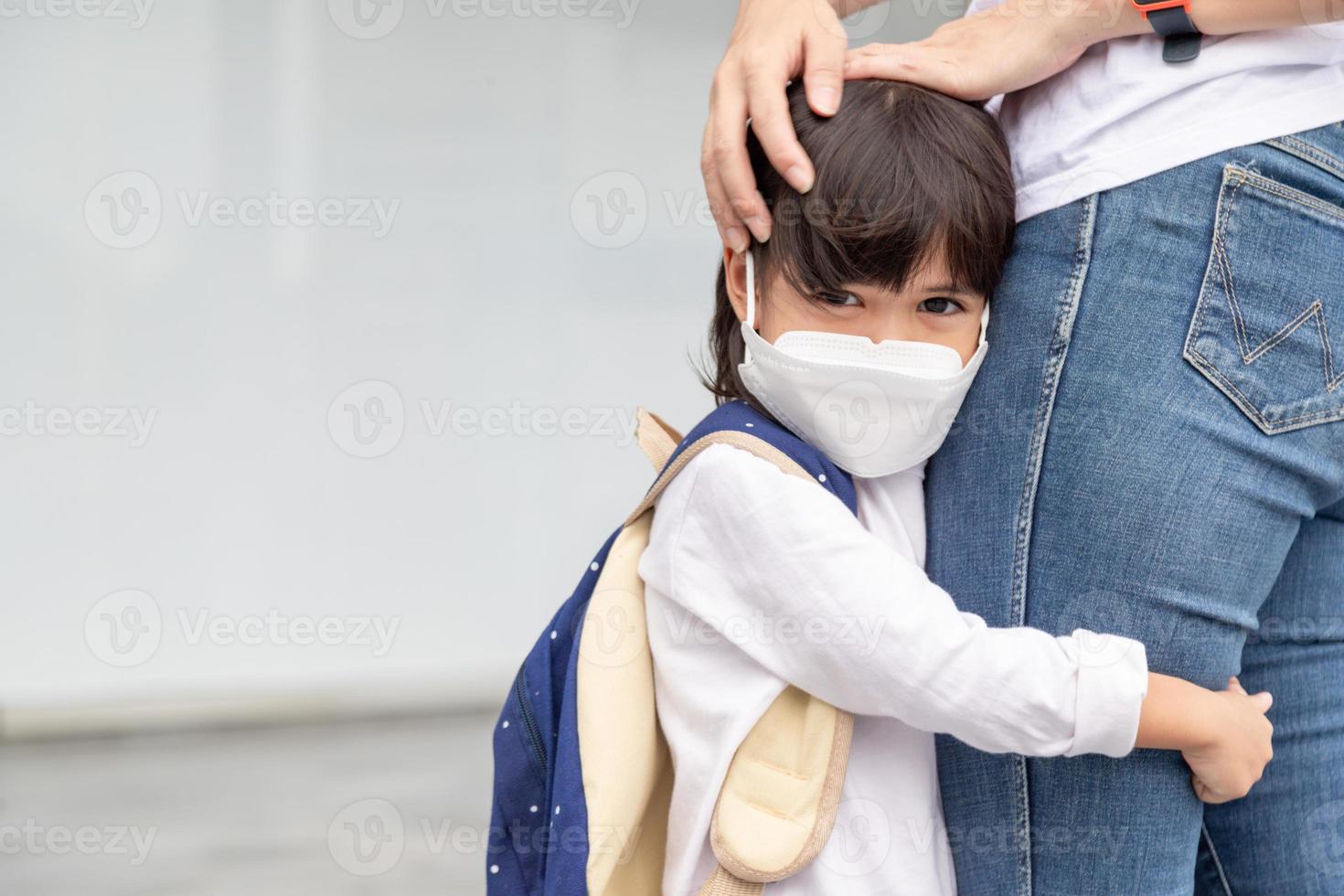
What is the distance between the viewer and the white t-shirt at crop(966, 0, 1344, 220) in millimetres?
906

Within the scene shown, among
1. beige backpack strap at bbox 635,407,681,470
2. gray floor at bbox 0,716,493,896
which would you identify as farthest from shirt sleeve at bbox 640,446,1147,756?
gray floor at bbox 0,716,493,896

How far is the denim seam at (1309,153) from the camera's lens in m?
0.90

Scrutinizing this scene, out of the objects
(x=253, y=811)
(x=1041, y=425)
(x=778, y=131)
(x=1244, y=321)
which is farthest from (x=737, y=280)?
(x=253, y=811)

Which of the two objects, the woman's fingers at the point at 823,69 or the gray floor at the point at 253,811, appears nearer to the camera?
the woman's fingers at the point at 823,69

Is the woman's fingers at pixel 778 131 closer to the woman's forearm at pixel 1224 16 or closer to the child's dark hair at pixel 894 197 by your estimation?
the child's dark hair at pixel 894 197

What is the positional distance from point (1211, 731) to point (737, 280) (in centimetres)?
54

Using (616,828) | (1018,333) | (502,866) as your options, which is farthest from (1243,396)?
(502,866)

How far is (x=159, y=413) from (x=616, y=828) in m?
2.18

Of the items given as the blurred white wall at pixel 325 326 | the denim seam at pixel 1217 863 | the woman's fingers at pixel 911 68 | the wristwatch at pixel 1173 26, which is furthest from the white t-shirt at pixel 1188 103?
the blurred white wall at pixel 325 326

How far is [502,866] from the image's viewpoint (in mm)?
1086

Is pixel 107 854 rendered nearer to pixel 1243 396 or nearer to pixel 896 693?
pixel 896 693

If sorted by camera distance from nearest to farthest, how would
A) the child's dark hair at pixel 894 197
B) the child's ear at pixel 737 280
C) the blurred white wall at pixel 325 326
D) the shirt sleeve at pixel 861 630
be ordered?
the shirt sleeve at pixel 861 630 < the child's dark hair at pixel 894 197 < the child's ear at pixel 737 280 < the blurred white wall at pixel 325 326

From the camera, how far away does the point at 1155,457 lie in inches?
34.7

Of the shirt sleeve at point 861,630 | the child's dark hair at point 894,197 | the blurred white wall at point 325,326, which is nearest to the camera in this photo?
the shirt sleeve at point 861,630
